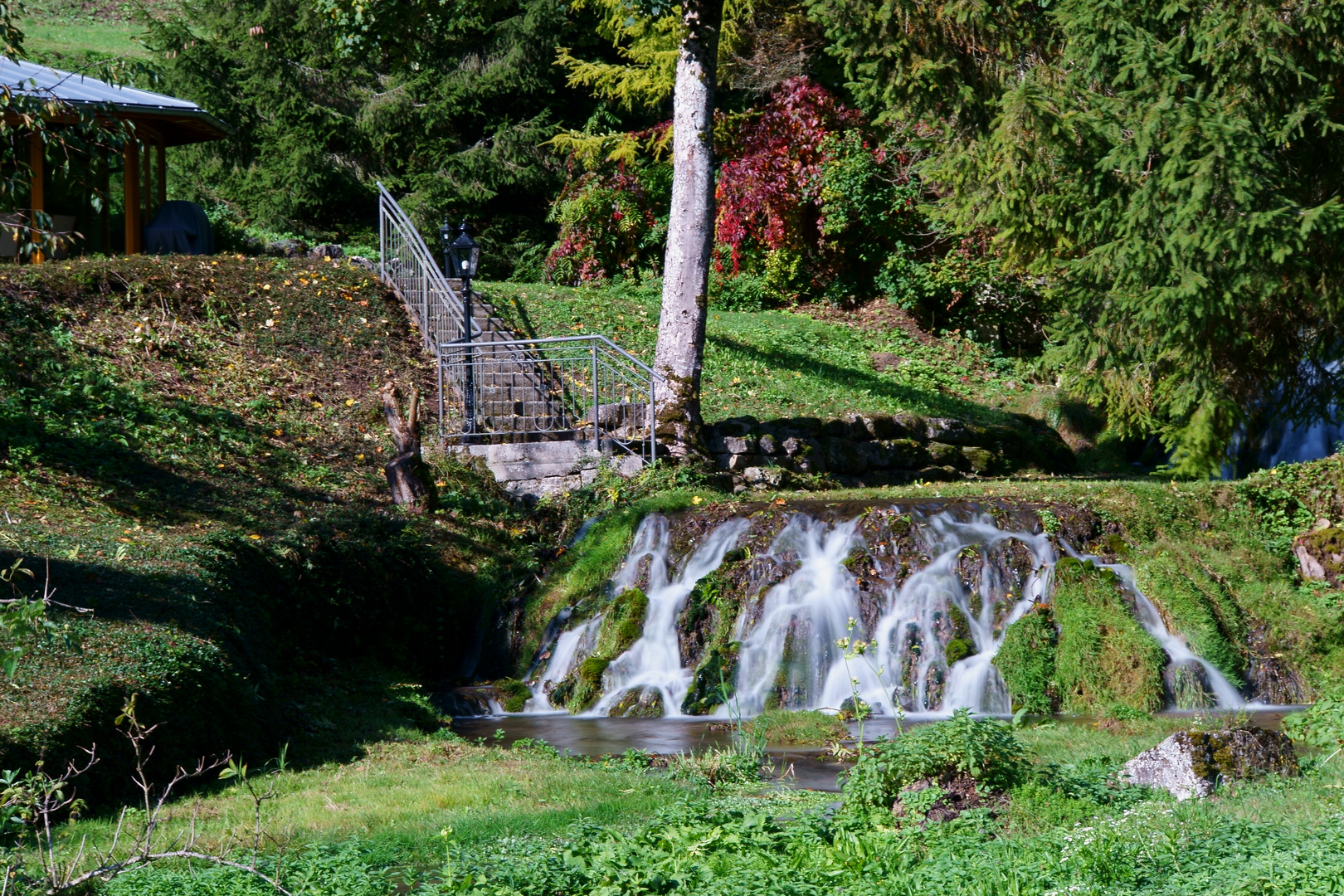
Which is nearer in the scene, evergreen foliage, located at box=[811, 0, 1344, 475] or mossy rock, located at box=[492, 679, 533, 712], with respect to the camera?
mossy rock, located at box=[492, 679, 533, 712]

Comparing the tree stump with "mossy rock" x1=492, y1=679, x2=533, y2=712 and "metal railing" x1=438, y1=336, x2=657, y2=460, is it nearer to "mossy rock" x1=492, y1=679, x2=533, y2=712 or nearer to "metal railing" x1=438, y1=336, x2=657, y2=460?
"metal railing" x1=438, y1=336, x2=657, y2=460

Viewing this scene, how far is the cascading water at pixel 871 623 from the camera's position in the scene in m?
10.1

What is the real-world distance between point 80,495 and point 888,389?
1178 cm

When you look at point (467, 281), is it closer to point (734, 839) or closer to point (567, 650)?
point (567, 650)

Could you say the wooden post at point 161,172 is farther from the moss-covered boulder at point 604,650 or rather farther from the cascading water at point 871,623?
the cascading water at point 871,623

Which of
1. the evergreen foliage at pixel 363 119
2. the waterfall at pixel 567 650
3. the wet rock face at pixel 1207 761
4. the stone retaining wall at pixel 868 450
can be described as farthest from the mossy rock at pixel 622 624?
the evergreen foliage at pixel 363 119

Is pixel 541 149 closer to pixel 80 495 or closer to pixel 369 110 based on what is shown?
pixel 369 110

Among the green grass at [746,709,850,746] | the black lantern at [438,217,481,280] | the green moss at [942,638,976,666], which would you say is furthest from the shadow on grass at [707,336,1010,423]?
the green grass at [746,709,850,746]

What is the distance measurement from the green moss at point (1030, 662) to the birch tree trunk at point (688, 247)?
15.3ft

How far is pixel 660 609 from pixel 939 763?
5249 mm

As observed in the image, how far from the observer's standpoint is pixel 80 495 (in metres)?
10.9

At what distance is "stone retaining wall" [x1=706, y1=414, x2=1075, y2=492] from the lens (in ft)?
46.8

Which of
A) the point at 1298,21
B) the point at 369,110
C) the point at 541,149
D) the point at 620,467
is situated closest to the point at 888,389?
the point at 620,467

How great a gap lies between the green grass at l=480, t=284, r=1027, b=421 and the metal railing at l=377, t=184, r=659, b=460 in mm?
1200
